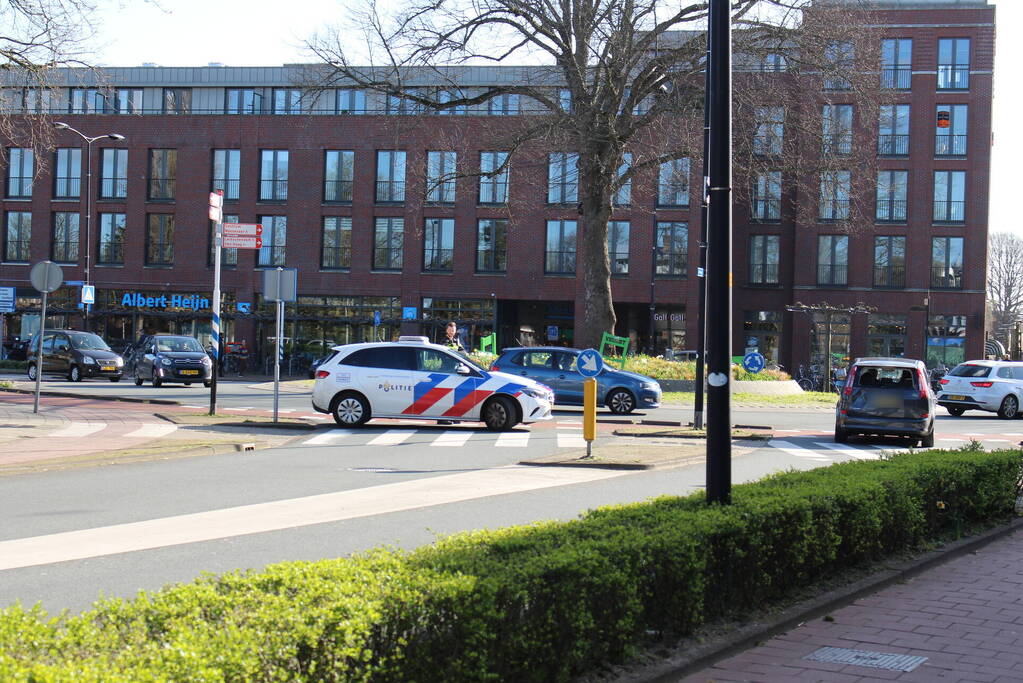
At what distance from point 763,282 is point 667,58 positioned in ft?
89.3

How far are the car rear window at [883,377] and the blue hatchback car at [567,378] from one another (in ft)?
23.3

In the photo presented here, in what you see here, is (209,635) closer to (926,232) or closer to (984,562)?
(984,562)

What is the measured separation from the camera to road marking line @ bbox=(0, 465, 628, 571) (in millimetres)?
8297

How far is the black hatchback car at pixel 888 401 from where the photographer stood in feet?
60.7

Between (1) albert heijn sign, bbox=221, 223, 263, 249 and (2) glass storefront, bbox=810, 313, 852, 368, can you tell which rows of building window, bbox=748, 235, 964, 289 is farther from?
(1) albert heijn sign, bbox=221, 223, 263, 249

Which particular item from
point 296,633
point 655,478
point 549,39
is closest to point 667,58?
point 549,39

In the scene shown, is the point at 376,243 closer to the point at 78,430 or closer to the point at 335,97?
the point at 335,97

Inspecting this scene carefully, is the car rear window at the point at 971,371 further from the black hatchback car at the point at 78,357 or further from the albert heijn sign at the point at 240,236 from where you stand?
the black hatchback car at the point at 78,357

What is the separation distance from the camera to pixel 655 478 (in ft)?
44.3

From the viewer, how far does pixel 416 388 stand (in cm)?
1950

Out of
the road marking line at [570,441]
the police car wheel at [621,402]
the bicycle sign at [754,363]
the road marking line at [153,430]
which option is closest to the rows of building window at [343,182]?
the bicycle sign at [754,363]

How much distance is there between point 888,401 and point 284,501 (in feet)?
38.3

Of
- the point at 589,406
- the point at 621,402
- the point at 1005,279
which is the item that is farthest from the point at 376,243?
the point at 1005,279

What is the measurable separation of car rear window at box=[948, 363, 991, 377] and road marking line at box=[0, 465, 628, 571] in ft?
61.8
